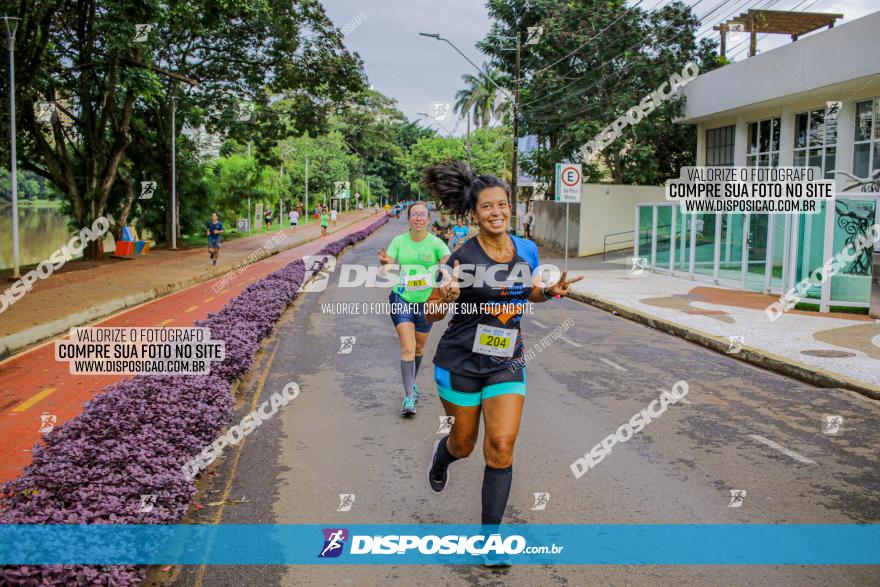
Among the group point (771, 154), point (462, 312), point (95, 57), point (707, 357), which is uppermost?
point (95, 57)

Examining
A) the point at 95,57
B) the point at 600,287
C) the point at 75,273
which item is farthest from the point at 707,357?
the point at 95,57

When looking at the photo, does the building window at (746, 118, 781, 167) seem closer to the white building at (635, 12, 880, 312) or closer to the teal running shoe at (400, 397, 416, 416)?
the white building at (635, 12, 880, 312)

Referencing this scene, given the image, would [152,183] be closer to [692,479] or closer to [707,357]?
[707,357]

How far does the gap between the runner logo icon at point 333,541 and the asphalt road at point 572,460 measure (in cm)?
21

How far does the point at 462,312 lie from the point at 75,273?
68.9 feet

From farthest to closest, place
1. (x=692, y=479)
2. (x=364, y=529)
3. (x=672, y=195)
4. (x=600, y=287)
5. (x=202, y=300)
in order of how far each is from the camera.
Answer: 1. (x=672, y=195)
2. (x=600, y=287)
3. (x=202, y=300)
4. (x=692, y=479)
5. (x=364, y=529)

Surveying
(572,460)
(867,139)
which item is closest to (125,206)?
(867,139)

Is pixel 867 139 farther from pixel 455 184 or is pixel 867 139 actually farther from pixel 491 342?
pixel 491 342

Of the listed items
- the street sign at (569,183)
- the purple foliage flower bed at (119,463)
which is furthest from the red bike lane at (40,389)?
the street sign at (569,183)

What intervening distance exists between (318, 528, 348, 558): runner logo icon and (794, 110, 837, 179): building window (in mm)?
20236

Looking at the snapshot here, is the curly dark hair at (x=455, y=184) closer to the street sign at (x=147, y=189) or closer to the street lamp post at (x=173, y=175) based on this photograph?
the street lamp post at (x=173, y=175)

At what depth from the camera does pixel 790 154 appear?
23.8 m

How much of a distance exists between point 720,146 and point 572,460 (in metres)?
25.3

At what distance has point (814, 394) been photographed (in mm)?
9008
